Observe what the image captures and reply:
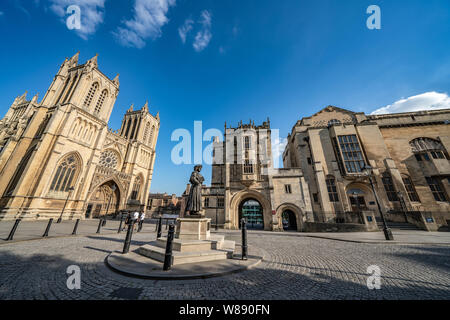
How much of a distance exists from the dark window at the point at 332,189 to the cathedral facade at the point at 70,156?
30472 mm

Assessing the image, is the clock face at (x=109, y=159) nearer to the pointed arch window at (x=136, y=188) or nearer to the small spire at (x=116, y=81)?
the pointed arch window at (x=136, y=188)

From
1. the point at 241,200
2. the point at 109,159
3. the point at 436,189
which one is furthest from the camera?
the point at 109,159

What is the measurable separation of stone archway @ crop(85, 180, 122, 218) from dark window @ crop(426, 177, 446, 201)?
4509cm

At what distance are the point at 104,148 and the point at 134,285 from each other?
32435mm

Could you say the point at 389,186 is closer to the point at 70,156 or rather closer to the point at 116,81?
the point at 70,156

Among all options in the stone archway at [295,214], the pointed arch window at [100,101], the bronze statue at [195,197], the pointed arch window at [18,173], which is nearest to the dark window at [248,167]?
the stone archway at [295,214]

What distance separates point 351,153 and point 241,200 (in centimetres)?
1579

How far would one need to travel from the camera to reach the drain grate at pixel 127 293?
2750 millimetres

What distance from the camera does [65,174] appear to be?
20766 millimetres

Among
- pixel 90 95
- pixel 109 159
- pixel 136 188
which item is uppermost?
pixel 90 95

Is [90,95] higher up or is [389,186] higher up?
[90,95]

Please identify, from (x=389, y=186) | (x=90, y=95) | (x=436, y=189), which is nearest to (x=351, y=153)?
(x=389, y=186)
